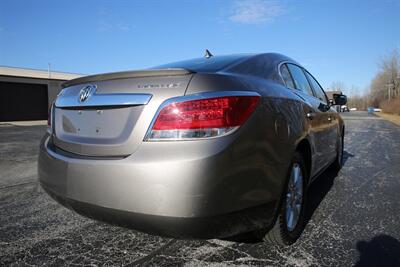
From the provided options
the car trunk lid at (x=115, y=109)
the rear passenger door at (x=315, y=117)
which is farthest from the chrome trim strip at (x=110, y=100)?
the rear passenger door at (x=315, y=117)

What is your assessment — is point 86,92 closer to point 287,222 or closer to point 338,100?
point 287,222

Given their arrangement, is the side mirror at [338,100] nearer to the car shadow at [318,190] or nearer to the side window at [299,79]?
the car shadow at [318,190]

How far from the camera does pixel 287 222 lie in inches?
110

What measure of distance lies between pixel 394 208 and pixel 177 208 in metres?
2.90

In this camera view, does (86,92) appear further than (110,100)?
Yes

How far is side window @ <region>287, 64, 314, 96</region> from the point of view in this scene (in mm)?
3553

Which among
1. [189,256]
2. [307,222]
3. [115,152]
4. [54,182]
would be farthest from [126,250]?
[307,222]

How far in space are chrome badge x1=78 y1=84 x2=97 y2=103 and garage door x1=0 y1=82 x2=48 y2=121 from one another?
92.3 feet

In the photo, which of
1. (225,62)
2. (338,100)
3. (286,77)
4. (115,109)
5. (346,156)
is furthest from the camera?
(346,156)

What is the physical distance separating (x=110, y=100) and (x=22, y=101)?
29.7m

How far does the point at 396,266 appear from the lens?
97.3 inches

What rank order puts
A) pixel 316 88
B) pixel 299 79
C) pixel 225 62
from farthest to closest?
pixel 316 88 → pixel 299 79 → pixel 225 62

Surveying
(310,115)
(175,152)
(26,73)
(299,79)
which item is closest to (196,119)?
(175,152)

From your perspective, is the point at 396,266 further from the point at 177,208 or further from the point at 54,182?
the point at 54,182
